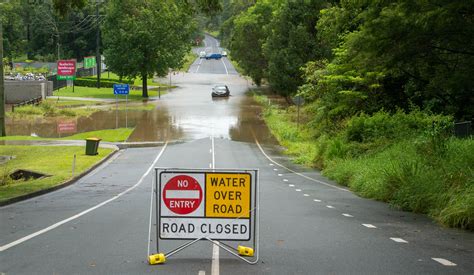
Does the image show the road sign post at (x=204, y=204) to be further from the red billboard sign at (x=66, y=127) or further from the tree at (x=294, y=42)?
the tree at (x=294, y=42)

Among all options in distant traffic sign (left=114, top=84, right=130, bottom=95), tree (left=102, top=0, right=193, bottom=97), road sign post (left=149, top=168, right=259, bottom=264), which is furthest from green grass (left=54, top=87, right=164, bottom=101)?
road sign post (left=149, top=168, right=259, bottom=264)

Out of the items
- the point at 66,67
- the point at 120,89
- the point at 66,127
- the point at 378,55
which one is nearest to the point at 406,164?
the point at 378,55

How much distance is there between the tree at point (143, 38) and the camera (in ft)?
239

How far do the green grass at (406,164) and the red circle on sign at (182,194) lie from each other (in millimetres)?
5622

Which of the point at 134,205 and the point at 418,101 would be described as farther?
the point at 418,101

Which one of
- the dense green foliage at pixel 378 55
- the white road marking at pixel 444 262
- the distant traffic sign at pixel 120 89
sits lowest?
the white road marking at pixel 444 262

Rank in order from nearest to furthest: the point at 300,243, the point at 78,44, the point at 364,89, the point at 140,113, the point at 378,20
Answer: the point at 300,243
the point at 378,20
the point at 364,89
the point at 140,113
the point at 78,44

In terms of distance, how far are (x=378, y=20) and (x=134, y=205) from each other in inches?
297

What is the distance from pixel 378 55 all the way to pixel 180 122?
3691cm

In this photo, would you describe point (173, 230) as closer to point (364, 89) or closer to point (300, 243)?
point (300, 243)

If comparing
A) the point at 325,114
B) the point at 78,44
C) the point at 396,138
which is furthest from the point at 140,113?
the point at 78,44

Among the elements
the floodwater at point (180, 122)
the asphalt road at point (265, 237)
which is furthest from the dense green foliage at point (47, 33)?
the asphalt road at point (265, 237)

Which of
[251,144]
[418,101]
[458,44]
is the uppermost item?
[458,44]

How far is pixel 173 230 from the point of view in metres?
7.98
